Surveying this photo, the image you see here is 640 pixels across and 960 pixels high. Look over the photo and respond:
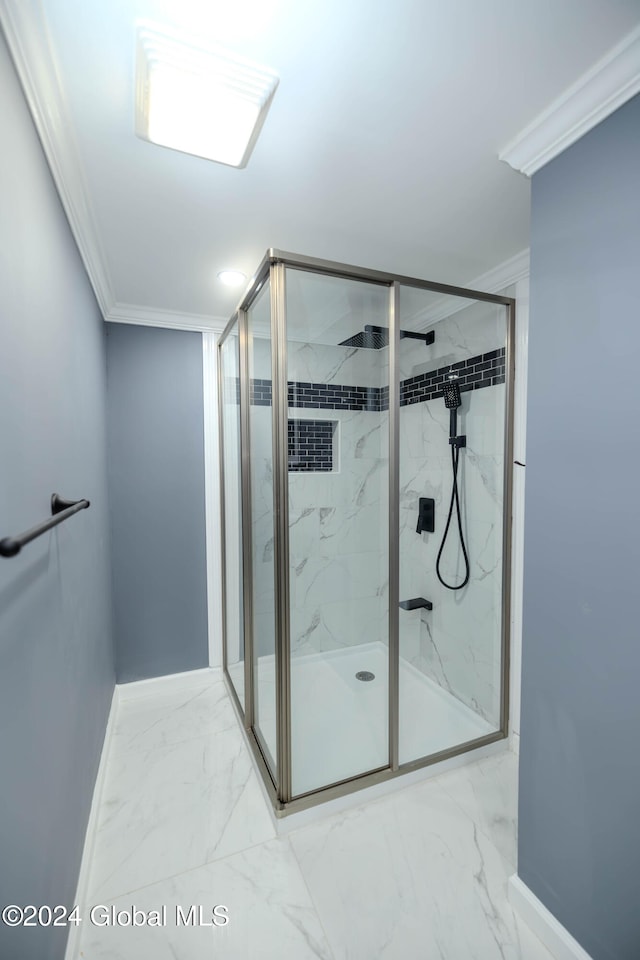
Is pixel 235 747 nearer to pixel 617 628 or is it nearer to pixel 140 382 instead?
pixel 617 628

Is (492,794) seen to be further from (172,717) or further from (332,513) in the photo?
(172,717)

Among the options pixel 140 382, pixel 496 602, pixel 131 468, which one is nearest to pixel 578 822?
pixel 496 602

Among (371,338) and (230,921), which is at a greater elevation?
(371,338)

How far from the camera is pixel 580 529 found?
45.1 inches

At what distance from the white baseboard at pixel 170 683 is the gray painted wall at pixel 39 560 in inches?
35.0

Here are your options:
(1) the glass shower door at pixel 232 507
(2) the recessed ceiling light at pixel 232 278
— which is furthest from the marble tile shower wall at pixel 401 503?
(2) the recessed ceiling light at pixel 232 278

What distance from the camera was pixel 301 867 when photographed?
148cm

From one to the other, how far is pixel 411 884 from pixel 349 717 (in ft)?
2.26

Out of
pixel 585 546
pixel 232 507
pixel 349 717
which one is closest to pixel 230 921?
pixel 349 717

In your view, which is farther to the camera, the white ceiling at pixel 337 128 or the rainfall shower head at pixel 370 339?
the rainfall shower head at pixel 370 339

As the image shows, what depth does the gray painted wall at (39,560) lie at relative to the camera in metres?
0.84

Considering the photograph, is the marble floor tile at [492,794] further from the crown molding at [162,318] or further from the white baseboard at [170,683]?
the crown molding at [162,318]

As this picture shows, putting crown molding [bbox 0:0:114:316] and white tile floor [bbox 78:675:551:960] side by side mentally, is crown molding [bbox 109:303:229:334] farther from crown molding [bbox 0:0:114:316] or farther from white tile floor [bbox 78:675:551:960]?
white tile floor [bbox 78:675:551:960]

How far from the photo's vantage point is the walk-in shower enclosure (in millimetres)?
1699
